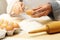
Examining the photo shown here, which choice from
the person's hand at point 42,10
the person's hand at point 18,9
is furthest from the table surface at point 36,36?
the person's hand at point 18,9

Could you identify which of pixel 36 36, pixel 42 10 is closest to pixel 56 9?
pixel 42 10

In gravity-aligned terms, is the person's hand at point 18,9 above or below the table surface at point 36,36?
above

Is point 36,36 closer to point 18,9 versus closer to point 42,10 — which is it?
point 42,10

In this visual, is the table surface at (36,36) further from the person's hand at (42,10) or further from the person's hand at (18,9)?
the person's hand at (18,9)

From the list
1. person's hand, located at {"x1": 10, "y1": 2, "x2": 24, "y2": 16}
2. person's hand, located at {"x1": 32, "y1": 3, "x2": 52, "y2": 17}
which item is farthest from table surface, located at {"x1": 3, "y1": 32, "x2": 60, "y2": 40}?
person's hand, located at {"x1": 10, "y1": 2, "x2": 24, "y2": 16}

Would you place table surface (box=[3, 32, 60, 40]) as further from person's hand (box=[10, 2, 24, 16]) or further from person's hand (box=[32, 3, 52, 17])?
person's hand (box=[10, 2, 24, 16])

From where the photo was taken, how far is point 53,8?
0.60 m

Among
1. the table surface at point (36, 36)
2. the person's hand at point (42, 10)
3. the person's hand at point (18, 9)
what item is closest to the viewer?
the table surface at point (36, 36)

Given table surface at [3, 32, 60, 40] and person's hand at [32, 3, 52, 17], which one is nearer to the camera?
table surface at [3, 32, 60, 40]

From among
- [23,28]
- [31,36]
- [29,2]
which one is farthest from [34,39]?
[29,2]

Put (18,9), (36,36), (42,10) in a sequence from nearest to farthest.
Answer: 1. (36,36)
2. (42,10)
3. (18,9)

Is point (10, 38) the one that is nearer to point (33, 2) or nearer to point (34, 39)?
point (34, 39)

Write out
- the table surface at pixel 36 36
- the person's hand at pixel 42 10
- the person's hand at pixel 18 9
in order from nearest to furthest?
the table surface at pixel 36 36 < the person's hand at pixel 42 10 < the person's hand at pixel 18 9

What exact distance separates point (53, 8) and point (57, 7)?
26 millimetres
